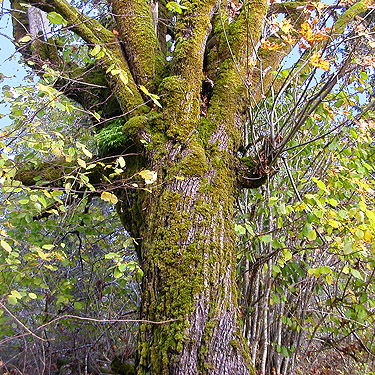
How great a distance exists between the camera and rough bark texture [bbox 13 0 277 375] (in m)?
1.81

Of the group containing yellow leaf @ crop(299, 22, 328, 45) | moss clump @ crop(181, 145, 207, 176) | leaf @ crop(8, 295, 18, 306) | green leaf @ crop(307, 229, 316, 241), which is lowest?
leaf @ crop(8, 295, 18, 306)

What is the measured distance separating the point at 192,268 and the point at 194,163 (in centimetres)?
79

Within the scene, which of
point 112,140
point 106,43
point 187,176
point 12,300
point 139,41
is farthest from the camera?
point 139,41

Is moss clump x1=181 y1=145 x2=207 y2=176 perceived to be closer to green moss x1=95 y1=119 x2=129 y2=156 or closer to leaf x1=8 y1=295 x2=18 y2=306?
green moss x1=95 y1=119 x2=129 y2=156

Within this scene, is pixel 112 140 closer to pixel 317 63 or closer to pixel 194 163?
pixel 194 163

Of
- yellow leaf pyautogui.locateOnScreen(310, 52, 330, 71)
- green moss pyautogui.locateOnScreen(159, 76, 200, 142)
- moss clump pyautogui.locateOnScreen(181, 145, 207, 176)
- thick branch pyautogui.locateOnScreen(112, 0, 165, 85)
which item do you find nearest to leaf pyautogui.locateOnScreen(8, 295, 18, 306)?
moss clump pyautogui.locateOnScreen(181, 145, 207, 176)

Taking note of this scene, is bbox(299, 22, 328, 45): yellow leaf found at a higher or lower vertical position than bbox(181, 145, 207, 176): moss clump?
higher

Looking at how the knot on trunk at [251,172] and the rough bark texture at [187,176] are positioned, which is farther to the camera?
the knot on trunk at [251,172]

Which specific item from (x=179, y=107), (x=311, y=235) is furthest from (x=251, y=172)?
(x=179, y=107)

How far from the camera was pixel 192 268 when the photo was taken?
1973 mm

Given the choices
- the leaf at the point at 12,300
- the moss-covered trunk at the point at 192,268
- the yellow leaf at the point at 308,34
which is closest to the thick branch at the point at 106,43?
the moss-covered trunk at the point at 192,268

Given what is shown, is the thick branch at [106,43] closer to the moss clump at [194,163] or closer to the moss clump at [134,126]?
the moss clump at [134,126]

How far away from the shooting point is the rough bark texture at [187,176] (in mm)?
1809

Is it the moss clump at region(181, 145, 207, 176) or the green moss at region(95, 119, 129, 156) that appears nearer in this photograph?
the moss clump at region(181, 145, 207, 176)
